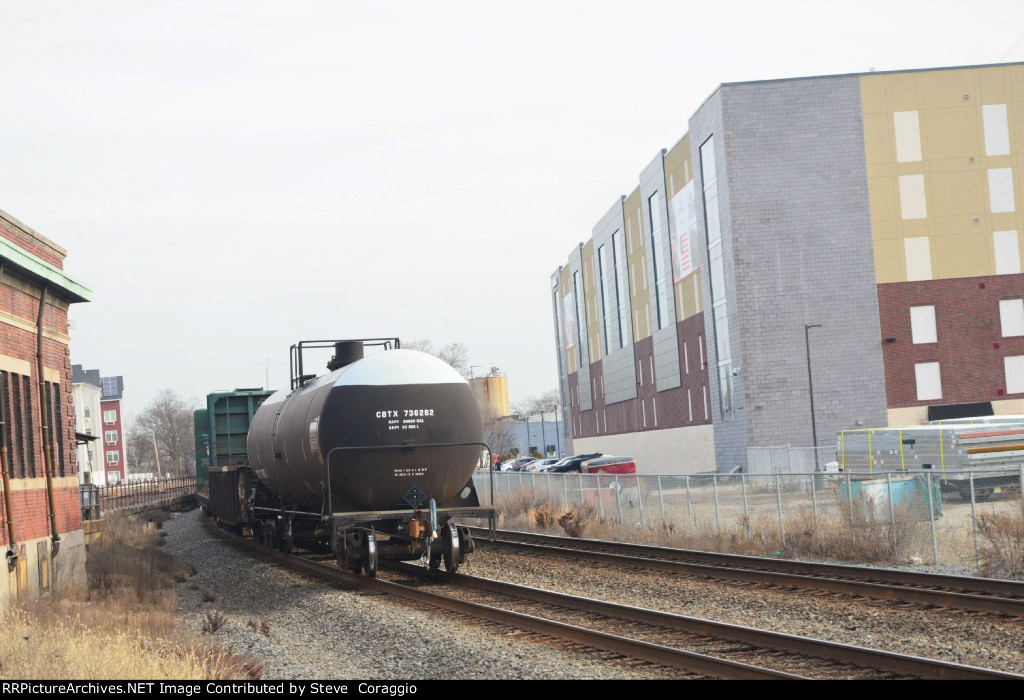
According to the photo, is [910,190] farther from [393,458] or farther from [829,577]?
[393,458]

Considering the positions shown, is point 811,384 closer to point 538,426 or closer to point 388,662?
point 388,662

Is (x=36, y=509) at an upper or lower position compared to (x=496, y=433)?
upper

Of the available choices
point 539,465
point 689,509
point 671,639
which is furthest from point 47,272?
point 539,465

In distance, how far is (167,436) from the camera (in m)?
140

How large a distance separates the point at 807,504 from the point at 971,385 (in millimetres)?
33120

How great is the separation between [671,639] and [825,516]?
9.88m

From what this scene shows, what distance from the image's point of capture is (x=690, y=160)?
2188 inches

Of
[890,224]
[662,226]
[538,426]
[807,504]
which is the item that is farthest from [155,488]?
[538,426]

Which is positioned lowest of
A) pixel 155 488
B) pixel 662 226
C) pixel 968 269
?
pixel 155 488

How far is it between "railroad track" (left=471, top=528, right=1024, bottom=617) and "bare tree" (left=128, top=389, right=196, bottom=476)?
114647mm

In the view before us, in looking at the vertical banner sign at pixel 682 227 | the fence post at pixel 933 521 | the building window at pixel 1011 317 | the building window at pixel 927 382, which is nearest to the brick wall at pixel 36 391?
the fence post at pixel 933 521

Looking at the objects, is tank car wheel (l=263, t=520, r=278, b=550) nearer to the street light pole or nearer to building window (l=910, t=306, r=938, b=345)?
the street light pole

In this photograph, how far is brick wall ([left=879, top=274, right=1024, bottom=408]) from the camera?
49594 millimetres

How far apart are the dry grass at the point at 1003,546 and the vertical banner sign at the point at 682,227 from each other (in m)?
39.4
